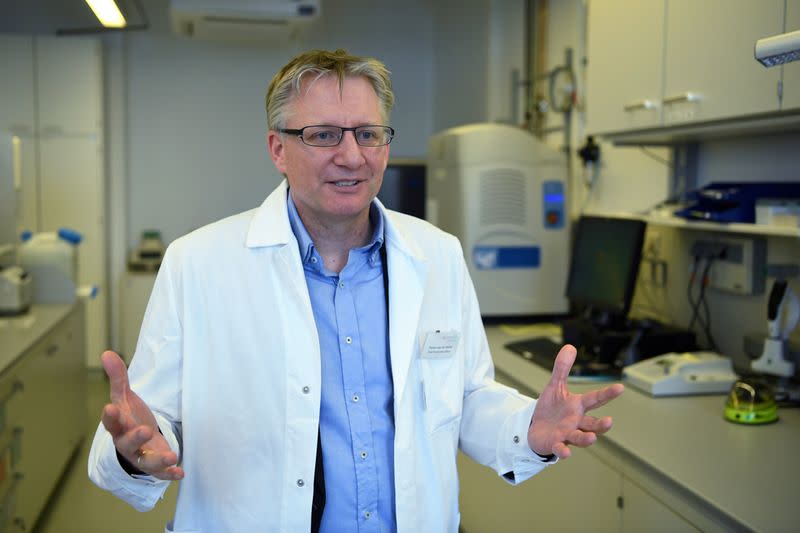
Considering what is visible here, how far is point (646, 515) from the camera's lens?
5.89 ft

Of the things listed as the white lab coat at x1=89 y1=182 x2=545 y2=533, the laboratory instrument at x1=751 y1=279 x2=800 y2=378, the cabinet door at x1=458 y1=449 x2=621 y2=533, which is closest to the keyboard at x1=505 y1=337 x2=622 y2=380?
the cabinet door at x1=458 y1=449 x2=621 y2=533

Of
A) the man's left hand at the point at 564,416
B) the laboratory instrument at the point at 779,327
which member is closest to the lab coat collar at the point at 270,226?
the man's left hand at the point at 564,416

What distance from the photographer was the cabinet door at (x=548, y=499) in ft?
6.56

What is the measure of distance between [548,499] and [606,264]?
901mm

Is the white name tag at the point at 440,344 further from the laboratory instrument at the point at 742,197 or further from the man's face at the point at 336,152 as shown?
the laboratory instrument at the point at 742,197

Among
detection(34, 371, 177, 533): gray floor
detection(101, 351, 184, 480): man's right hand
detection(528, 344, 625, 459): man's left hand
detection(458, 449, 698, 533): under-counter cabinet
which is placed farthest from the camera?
detection(34, 371, 177, 533): gray floor

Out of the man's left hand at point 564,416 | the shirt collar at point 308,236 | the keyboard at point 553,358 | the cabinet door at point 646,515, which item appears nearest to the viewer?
the man's left hand at point 564,416

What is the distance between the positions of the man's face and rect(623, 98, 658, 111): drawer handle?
1.22 m

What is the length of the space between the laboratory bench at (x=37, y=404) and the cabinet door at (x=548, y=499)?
5.36 feet

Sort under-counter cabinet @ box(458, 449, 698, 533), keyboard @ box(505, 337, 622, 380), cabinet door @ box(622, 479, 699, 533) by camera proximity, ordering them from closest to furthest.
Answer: cabinet door @ box(622, 479, 699, 533) < under-counter cabinet @ box(458, 449, 698, 533) < keyboard @ box(505, 337, 622, 380)

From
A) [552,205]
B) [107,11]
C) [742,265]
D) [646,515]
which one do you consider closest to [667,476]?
[646,515]

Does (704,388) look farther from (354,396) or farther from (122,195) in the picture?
(122,195)

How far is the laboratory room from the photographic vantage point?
145 cm

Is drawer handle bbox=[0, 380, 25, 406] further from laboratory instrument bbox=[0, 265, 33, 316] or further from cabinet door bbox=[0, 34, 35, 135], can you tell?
cabinet door bbox=[0, 34, 35, 135]
